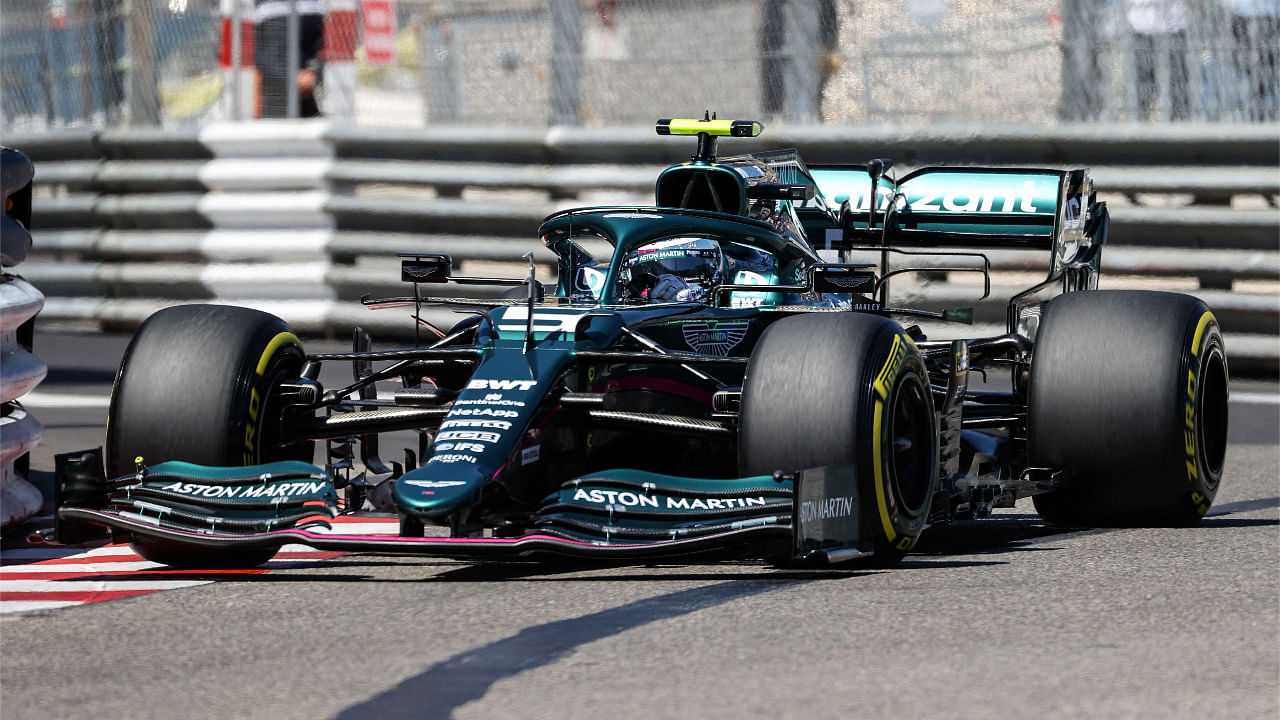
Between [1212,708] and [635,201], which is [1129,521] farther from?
[635,201]

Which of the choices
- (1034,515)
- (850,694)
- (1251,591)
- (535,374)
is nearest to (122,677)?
(850,694)

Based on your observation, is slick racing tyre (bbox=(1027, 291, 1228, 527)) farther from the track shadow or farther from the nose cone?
the nose cone

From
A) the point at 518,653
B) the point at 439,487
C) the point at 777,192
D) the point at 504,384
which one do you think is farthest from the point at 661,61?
the point at 518,653

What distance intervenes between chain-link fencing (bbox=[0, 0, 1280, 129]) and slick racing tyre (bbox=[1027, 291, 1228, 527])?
539 centimetres

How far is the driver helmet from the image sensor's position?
7195 mm

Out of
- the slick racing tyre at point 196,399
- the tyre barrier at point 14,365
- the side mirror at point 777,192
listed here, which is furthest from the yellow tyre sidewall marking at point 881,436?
the tyre barrier at point 14,365

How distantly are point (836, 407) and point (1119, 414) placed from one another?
1.73 metres

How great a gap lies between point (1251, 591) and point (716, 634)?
174 centimetres

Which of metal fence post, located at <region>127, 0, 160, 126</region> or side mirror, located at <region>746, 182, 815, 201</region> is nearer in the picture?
side mirror, located at <region>746, 182, 815, 201</region>

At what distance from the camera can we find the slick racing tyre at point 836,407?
19.0 ft

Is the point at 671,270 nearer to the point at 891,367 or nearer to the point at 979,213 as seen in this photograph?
the point at 891,367

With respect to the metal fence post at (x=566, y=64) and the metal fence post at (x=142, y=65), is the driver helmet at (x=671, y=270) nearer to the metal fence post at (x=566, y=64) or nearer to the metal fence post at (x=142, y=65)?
the metal fence post at (x=566, y=64)

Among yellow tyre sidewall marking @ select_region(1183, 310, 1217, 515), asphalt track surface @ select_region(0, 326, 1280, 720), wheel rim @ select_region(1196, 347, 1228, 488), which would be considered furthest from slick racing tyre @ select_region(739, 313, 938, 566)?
wheel rim @ select_region(1196, 347, 1228, 488)

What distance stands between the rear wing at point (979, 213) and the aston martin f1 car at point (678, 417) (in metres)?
0.81
